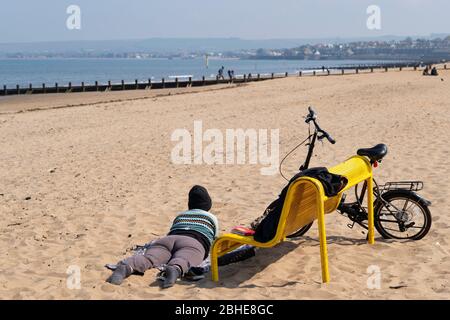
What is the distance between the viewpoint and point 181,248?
20.1 ft

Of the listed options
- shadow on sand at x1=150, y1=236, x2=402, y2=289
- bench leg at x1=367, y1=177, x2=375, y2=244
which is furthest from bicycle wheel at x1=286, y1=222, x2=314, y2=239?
bench leg at x1=367, y1=177, x2=375, y2=244

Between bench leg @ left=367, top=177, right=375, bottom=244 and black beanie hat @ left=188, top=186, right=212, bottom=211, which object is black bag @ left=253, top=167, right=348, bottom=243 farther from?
black beanie hat @ left=188, top=186, right=212, bottom=211

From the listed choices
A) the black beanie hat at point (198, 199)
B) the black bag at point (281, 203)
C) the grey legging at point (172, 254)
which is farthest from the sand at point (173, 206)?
the black beanie hat at point (198, 199)

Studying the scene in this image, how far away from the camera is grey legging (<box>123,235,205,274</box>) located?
5891mm

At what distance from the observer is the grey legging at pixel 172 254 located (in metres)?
5.89

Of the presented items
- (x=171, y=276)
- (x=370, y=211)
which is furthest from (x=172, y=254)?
(x=370, y=211)

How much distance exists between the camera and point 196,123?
1994 centimetres

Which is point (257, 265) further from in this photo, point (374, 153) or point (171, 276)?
point (374, 153)

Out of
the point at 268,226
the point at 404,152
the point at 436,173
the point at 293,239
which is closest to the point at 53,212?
the point at 293,239

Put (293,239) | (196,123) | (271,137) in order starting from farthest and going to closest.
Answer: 1. (196,123)
2. (271,137)
3. (293,239)

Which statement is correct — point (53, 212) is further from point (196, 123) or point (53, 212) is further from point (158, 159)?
point (196, 123)

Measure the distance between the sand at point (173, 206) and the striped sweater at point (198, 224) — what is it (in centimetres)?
49

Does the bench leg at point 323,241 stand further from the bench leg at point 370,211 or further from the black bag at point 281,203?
the bench leg at point 370,211

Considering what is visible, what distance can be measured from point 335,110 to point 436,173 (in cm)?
1232
